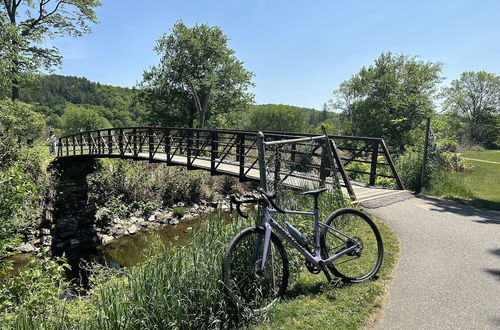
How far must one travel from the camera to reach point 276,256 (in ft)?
12.9

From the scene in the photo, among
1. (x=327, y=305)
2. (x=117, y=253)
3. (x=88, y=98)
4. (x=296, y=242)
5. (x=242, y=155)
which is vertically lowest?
(x=117, y=253)

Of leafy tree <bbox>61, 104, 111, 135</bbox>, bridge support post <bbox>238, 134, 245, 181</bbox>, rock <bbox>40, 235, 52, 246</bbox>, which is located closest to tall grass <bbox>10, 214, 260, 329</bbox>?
bridge support post <bbox>238, 134, 245, 181</bbox>

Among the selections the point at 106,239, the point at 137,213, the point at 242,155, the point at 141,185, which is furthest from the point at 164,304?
the point at 141,185

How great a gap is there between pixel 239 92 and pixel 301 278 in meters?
29.8

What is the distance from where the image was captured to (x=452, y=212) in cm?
673

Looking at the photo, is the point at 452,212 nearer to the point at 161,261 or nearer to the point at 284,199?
the point at 284,199

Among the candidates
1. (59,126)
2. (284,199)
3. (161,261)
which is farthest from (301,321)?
(59,126)

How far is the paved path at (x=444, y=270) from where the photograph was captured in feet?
10.3

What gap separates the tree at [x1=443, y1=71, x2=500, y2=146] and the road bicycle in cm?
5308

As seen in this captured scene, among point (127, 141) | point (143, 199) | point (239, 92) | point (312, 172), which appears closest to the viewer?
point (312, 172)

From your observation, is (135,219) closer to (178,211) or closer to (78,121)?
(178,211)

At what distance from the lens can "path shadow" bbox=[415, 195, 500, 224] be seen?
6.33 meters

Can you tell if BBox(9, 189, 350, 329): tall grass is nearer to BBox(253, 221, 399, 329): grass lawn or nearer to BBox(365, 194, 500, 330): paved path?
BBox(253, 221, 399, 329): grass lawn

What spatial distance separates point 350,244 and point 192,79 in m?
27.8
